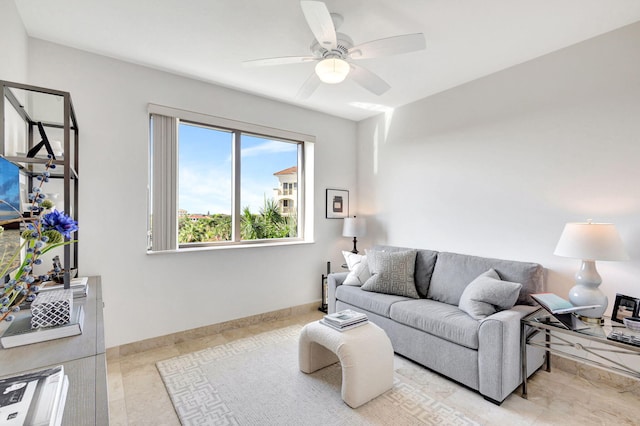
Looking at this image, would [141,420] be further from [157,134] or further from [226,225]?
[157,134]

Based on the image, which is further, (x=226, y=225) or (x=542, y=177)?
(x=226, y=225)

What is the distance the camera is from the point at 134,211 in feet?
9.17

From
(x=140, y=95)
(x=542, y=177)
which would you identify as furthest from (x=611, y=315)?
(x=140, y=95)

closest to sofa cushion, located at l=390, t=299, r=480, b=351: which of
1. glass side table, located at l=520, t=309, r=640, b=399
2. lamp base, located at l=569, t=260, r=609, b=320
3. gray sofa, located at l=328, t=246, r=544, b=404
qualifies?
gray sofa, located at l=328, t=246, r=544, b=404

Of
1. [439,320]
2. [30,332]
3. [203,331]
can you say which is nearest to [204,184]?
[203,331]

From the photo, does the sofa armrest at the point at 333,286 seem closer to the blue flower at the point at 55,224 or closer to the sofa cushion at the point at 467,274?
the sofa cushion at the point at 467,274

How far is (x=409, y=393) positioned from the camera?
2168mm

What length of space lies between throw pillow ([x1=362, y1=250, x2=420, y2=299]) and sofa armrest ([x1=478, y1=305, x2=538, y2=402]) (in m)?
0.90

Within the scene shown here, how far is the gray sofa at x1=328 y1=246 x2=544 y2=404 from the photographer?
2.04m

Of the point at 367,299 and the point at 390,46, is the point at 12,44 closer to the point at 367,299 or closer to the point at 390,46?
the point at 390,46

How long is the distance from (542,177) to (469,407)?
2.01m

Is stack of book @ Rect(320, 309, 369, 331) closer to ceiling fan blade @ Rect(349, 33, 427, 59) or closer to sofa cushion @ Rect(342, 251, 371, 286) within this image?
sofa cushion @ Rect(342, 251, 371, 286)

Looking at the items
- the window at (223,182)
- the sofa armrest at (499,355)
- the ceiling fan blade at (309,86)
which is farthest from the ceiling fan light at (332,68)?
the sofa armrest at (499,355)

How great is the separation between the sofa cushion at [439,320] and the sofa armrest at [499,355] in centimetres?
8
